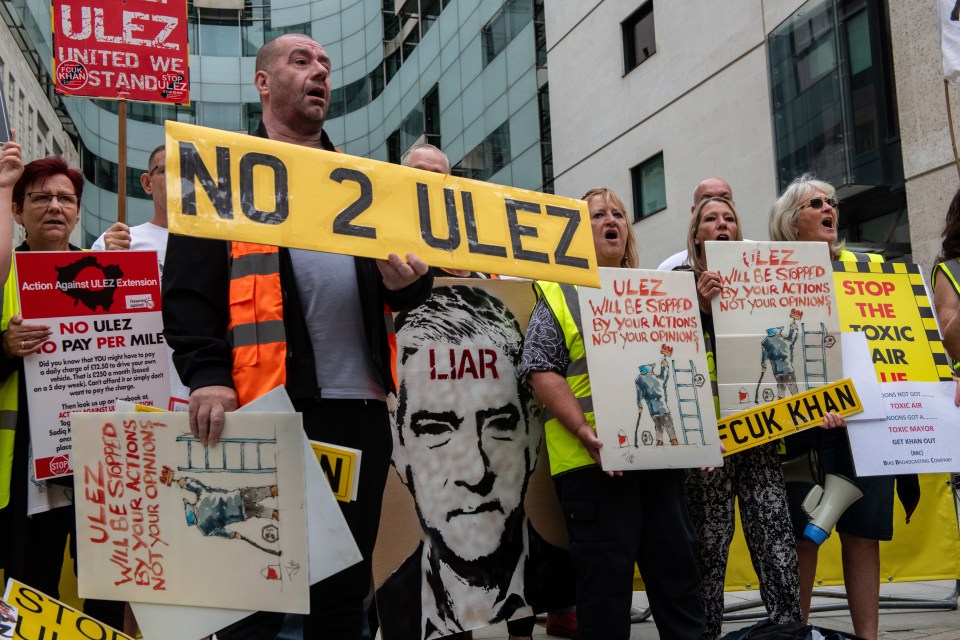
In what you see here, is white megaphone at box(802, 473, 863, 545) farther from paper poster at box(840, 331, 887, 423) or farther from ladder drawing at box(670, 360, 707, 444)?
ladder drawing at box(670, 360, 707, 444)

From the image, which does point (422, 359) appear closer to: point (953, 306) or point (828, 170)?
point (953, 306)

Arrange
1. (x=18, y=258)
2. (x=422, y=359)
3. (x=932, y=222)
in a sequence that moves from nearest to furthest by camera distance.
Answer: (x=18, y=258)
(x=422, y=359)
(x=932, y=222)

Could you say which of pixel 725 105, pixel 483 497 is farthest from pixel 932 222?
pixel 483 497

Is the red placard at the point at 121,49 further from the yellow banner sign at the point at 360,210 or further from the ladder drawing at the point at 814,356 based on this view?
the ladder drawing at the point at 814,356

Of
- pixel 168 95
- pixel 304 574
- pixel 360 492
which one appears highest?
pixel 168 95

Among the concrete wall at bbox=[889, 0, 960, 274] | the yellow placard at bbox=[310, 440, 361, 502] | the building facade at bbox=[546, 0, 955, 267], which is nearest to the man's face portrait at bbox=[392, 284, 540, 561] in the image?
the yellow placard at bbox=[310, 440, 361, 502]

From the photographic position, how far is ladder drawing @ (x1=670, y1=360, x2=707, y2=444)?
346 centimetres

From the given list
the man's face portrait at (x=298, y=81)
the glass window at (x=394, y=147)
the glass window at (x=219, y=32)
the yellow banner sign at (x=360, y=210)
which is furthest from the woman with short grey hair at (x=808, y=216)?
the glass window at (x=219, y=32)

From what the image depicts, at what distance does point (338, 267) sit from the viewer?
2506 mm

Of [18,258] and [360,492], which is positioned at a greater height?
[18,258]

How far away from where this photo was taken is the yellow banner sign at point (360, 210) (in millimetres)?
2115

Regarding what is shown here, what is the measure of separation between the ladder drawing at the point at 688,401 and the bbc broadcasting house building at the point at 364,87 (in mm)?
18442

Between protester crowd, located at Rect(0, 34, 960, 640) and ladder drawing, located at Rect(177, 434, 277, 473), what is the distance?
0.04 meters

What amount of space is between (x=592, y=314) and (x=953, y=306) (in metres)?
1.31
